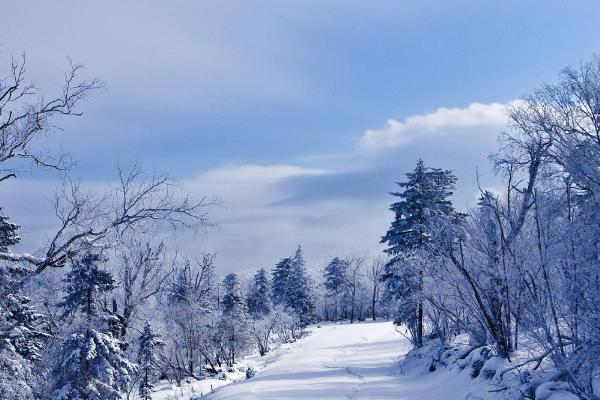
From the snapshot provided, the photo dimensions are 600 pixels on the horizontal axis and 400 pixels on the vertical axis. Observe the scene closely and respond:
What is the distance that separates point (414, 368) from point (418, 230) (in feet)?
24.9

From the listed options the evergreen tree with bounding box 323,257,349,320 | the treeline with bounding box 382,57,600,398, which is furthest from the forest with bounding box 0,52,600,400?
the evergreen tree with bounding box 323,257,349,320

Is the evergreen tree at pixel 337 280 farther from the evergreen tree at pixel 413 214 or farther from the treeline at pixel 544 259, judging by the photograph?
the treeline at pixel 544 259

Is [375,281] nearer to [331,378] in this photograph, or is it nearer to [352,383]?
[331,378]

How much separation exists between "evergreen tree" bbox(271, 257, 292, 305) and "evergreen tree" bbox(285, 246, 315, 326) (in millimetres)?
2671

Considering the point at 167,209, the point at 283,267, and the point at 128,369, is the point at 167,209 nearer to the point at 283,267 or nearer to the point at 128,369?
the point at 128,369

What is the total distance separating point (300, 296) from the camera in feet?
198

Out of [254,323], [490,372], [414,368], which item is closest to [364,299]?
[254,323]

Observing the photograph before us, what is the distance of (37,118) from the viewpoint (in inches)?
318

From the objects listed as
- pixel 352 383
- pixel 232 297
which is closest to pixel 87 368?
pixel 352 383

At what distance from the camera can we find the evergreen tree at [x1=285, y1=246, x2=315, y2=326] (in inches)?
2336

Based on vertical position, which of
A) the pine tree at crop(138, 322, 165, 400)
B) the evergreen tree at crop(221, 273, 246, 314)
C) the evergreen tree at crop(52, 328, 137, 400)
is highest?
the evergreen tree at crop(221, 273, 246, 314)

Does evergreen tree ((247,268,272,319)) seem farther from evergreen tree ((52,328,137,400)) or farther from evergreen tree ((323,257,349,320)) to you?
evergreen tree ((52,328,137,400))

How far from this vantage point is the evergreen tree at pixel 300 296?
5934 cm

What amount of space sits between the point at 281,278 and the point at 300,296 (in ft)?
27.0
